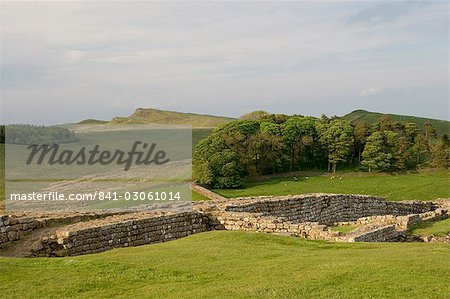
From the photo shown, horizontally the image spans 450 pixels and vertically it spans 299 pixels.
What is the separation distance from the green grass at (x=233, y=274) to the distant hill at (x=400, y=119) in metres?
84.4

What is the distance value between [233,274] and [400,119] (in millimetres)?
94269

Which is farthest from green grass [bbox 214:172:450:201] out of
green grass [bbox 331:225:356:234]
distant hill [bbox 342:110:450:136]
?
distant hill [bbox 342:110:450:136]

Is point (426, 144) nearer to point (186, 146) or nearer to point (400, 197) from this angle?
point (400, 197)

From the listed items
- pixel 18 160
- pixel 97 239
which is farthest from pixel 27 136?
pixel 97 239

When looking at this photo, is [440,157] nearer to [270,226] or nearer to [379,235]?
[379,235]

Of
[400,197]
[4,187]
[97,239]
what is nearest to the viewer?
[97,239]

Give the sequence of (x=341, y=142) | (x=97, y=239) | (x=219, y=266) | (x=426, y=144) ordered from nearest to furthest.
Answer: (x=219, y=266), (x=97, y=239), (x=341, y=142), (x=426, y=144)

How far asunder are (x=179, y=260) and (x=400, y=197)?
132 ft

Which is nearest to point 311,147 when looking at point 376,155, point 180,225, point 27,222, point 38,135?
point 376,155

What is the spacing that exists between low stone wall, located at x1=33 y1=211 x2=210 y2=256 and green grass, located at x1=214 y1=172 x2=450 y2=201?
2723 centimetres

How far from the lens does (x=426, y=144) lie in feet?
223

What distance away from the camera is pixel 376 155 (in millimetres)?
62031

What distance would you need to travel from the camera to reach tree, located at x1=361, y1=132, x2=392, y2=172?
200 feet

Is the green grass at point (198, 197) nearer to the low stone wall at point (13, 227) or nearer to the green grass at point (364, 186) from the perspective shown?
the green grass at point (364, 186)
